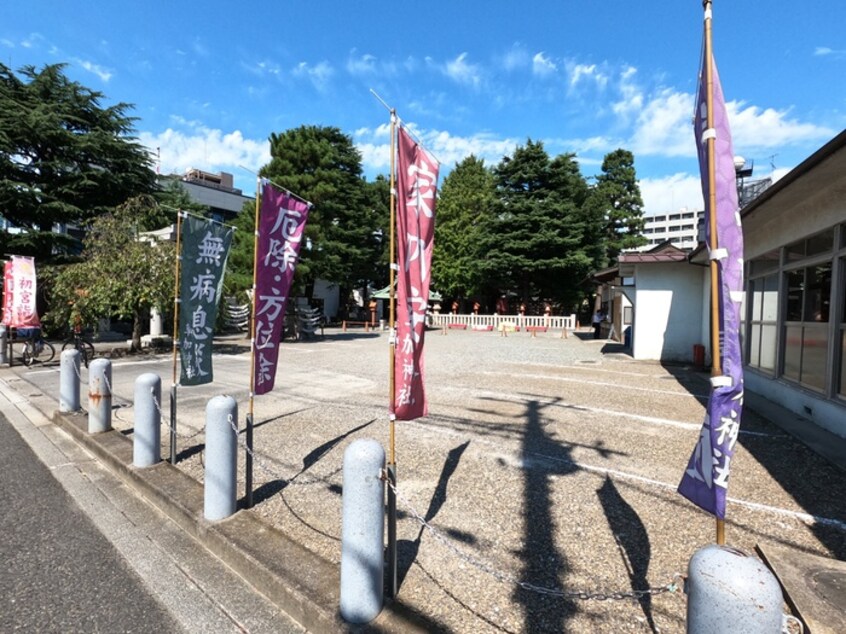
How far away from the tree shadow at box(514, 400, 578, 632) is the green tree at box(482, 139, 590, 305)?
25274 millimetres

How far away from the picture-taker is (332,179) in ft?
69.3

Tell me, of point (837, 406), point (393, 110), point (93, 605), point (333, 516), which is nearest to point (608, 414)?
point (837, 406)

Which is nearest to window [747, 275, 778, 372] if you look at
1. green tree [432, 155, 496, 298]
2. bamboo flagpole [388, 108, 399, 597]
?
bamboo flagpole [388, 108, 399, 597]

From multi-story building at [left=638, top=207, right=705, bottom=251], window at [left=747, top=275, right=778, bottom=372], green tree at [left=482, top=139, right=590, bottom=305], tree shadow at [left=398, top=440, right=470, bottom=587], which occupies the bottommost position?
tree shadow at [left=398, top=440, right=470, bottom=587]

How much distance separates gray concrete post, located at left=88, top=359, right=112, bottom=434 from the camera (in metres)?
5.30

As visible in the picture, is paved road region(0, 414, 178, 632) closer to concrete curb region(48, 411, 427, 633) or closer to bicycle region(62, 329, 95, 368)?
concrete curb region(48, 411, 427, 633)

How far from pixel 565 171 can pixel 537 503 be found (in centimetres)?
2947

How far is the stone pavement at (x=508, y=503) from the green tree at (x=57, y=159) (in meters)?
15.5

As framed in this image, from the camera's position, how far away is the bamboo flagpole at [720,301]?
1963 mm

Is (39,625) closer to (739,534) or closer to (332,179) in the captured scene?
(739,534)

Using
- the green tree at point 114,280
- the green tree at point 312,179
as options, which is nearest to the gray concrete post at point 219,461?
the green tree at point 114,280

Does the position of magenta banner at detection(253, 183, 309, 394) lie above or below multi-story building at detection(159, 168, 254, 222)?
below

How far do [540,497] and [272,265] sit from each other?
9.73 ft

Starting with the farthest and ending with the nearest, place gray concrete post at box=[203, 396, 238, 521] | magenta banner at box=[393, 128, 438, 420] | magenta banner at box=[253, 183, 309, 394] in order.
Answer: magenta banner at box=[253, 183, 309, 394] → gray concrete post at box=[203, 396, 238, 521] → magenta banner at box=[393, 128, 438, 420]
